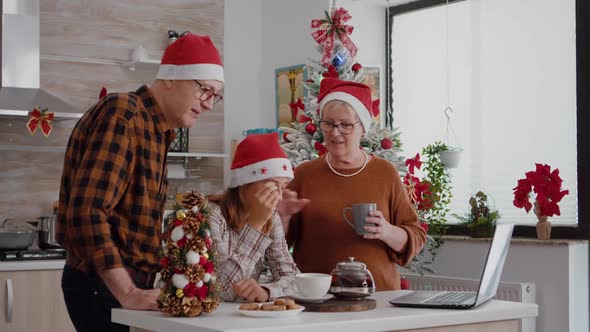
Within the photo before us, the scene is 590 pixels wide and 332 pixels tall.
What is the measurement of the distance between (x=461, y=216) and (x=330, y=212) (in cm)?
264

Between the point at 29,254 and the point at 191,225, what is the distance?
2.85 meters

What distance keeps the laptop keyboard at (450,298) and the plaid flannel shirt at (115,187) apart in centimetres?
82

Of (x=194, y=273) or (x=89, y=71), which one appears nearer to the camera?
(x=194, y=273)

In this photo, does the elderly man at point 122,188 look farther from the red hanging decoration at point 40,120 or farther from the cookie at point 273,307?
the red hanging decoration at point 40,120

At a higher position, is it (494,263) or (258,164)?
(258,164)

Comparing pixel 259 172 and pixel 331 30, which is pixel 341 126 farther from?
pixel 331 30

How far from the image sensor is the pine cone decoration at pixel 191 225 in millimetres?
2222

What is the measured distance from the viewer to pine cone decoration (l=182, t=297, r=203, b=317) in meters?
2.19

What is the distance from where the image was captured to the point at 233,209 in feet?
9.16

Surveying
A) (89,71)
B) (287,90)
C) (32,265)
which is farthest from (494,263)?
(89,71)

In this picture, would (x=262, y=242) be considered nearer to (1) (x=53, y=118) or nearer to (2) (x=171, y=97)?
(2) (x=171, y=97)

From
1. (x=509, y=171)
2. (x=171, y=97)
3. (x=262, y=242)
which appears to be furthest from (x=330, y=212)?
(x=509, y=171)

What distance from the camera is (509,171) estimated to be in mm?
5328

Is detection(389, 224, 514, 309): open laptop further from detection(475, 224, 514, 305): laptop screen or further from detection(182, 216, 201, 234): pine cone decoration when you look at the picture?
detection(182, 216, 201, 234): pine cone decoration
